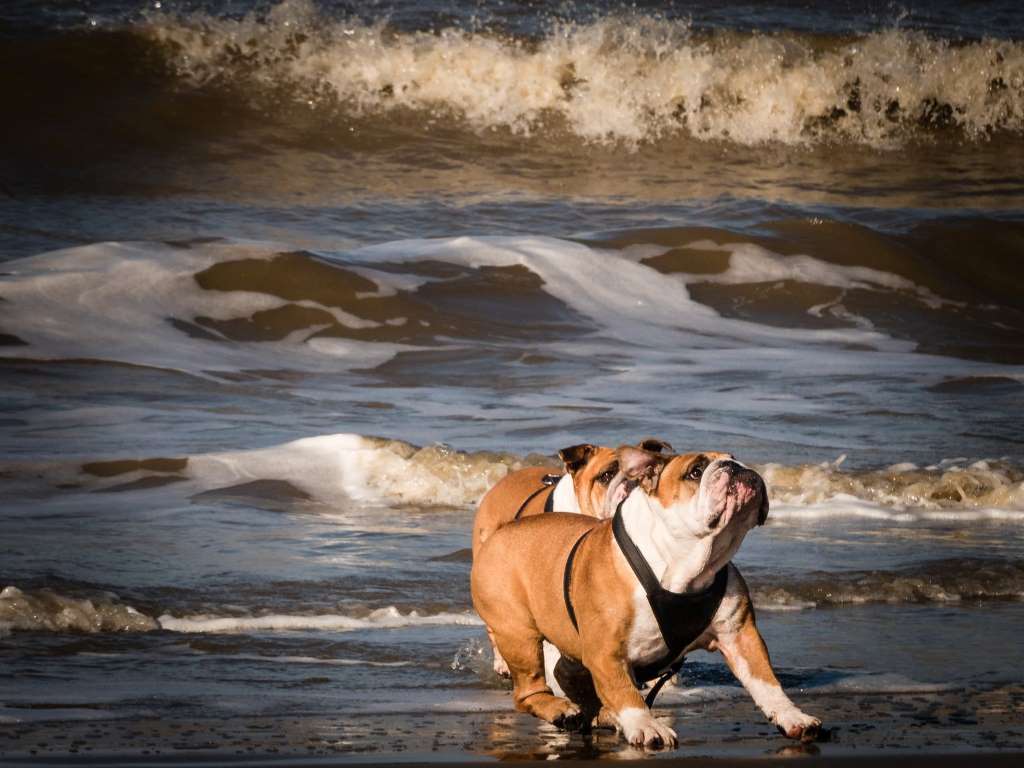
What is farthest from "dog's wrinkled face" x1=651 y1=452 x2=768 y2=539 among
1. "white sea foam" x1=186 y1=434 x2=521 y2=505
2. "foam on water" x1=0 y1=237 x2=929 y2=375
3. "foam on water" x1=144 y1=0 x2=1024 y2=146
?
"foam on water" x1=144 y1=0 x2=1024 y2=146

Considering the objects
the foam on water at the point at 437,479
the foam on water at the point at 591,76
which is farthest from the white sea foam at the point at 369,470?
the foam on water at the point at 591,76

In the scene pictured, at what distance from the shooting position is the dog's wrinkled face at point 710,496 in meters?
4.43

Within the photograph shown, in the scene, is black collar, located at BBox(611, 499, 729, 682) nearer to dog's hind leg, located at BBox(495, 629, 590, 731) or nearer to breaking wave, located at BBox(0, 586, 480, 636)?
dog's hind leg, located at BBox(495, 629, 590, 731)

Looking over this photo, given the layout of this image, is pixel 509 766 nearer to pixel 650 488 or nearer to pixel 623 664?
pixel 623 664

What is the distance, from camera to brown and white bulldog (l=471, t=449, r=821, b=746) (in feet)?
14.9

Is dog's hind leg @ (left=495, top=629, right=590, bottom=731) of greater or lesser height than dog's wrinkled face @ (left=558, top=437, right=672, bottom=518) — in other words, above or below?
below

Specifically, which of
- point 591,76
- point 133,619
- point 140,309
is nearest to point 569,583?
point 133,619

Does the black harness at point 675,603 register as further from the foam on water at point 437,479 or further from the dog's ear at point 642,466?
the foam on water at point 437,479

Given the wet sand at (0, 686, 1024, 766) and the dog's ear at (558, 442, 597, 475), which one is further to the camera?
the dog's ear at (558, 442, 597, 475)

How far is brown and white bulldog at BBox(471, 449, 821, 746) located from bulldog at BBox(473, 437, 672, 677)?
1.86 ft

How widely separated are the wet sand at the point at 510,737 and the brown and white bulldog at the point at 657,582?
0.14 m

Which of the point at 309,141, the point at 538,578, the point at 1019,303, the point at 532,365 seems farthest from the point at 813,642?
the point at 309,141

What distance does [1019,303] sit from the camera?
59.3ft

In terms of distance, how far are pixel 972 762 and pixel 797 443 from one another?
6323 mm
